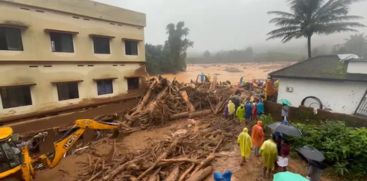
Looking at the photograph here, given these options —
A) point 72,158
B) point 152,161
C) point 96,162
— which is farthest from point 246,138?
point 72,158

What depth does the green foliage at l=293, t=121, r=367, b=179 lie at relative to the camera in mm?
7645

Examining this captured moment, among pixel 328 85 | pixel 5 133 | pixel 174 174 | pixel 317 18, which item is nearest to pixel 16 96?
pixel 5 133

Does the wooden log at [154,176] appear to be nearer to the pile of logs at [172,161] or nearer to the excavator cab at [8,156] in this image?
the pile of logs at [172,161]

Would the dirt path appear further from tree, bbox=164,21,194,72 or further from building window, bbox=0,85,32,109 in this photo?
tree, bbox=164,21,194,72

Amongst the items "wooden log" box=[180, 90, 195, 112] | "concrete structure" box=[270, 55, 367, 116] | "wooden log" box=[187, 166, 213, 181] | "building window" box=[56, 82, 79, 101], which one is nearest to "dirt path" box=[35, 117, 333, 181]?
"wooden log" box=[187, 166, 213, 181]

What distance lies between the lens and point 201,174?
316 inches

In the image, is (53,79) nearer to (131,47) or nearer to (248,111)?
(131,47)

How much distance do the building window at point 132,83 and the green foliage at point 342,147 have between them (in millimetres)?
14883

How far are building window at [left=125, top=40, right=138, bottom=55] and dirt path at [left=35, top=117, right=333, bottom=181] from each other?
7.62m

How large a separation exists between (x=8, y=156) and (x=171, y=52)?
52978mm

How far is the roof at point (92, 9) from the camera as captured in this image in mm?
13966

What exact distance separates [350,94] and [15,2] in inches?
775

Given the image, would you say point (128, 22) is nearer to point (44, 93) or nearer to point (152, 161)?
point (44, 93)

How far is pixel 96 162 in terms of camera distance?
1064 cm
